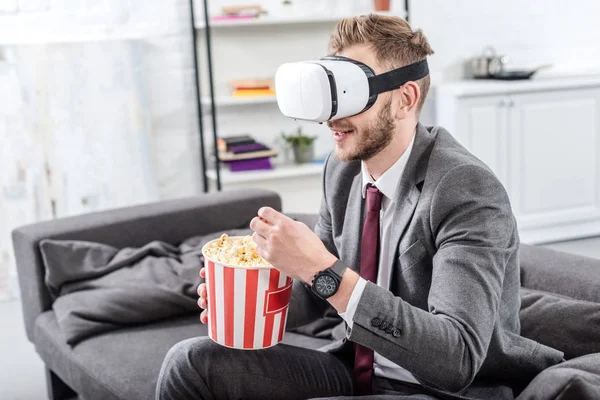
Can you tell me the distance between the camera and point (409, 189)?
1.59 meters

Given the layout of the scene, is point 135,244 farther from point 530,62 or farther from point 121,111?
point 530,62

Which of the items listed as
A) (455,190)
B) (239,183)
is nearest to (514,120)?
(239,183)

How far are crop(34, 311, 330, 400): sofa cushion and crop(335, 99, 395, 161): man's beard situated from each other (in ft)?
2.50

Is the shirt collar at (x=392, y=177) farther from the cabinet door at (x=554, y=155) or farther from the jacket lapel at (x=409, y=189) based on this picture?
the cabinet door at (x=554, y=155)

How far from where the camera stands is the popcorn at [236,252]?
57.9 inches

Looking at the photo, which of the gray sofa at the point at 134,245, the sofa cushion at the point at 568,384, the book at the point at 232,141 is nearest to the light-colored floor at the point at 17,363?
the gray sofa at the point at 134,245

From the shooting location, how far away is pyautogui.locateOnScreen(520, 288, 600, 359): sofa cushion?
177 centimetres

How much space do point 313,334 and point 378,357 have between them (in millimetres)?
597

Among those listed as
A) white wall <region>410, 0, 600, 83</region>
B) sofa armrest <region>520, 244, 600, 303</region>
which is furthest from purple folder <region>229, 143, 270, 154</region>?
sofa armrest <region>520, 244, 600, 303</region>

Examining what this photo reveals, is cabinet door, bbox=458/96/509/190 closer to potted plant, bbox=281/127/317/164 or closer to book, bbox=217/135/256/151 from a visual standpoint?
potted plant, bbox=281/127/317/164

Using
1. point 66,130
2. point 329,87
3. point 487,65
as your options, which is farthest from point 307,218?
point 487,65

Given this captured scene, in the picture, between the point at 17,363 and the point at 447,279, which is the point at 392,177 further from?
the point at 17,363

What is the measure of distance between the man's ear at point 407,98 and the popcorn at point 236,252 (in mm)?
391

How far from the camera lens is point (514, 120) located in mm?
4184
